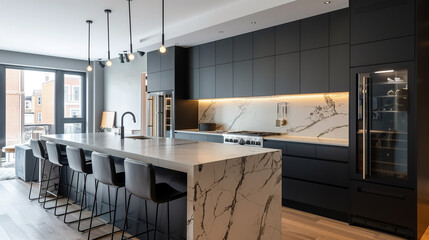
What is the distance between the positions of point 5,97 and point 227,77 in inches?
229

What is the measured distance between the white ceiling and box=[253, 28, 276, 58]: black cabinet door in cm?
12

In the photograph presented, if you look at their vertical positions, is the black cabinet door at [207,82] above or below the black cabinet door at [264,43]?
below

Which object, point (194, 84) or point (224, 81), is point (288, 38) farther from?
point (194, 84)

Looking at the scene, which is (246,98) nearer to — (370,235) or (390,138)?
(390,138)

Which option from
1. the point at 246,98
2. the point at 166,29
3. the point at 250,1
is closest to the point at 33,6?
the point at 166,29

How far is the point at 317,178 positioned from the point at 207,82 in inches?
111

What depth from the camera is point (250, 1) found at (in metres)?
3.94

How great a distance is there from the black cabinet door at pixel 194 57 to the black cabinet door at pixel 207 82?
8.4 inches

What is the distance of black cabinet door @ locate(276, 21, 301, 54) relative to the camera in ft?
13.8

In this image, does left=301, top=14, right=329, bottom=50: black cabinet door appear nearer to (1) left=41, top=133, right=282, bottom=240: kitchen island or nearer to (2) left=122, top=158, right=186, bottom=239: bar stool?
(1) left=41, top=133, right=282, bottom=240: kitchen island

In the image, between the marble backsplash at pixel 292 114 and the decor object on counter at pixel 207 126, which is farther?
the decor object on counter at pixel 207 126

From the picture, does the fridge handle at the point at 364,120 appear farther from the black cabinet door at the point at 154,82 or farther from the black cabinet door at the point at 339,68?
the black cabinet door at the point at 154,82

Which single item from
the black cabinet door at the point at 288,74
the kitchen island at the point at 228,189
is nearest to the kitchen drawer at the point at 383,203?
the kitchen island at the point at 228,189

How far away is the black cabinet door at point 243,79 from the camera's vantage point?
4883 millimetres
